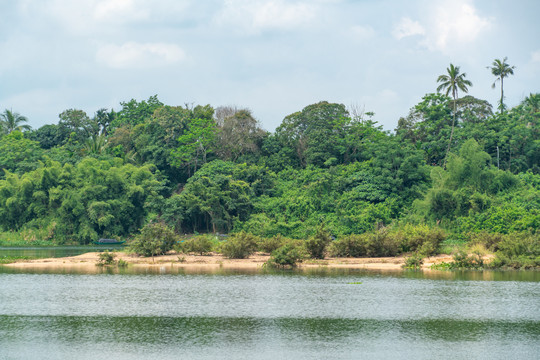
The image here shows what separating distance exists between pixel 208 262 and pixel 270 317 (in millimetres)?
21187

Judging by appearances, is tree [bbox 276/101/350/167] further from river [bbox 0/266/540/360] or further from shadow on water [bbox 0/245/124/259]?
river [bbox 0/266/540/360]

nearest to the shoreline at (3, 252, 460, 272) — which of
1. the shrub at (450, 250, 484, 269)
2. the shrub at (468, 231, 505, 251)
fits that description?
the shrub at (450, 250, 484, 269)

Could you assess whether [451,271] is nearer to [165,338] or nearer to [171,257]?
[171,257]

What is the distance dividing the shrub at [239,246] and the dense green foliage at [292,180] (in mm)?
120

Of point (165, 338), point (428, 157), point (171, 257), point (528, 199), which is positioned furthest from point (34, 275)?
point (428, 157)

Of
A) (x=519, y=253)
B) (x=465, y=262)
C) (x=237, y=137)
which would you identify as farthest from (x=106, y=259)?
(x=237, y=137)

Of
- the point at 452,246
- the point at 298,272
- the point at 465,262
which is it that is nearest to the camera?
the point at 298,272

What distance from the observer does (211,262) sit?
44.6m

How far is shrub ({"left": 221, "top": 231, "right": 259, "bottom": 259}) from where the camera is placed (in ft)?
148

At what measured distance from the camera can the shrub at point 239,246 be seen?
A: 148 ft

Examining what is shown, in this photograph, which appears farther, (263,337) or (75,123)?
(75,123)

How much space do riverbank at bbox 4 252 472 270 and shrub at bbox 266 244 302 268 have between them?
2.56 ft

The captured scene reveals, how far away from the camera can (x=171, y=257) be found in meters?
46.0

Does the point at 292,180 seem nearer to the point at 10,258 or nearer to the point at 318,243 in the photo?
the point at 318,243
